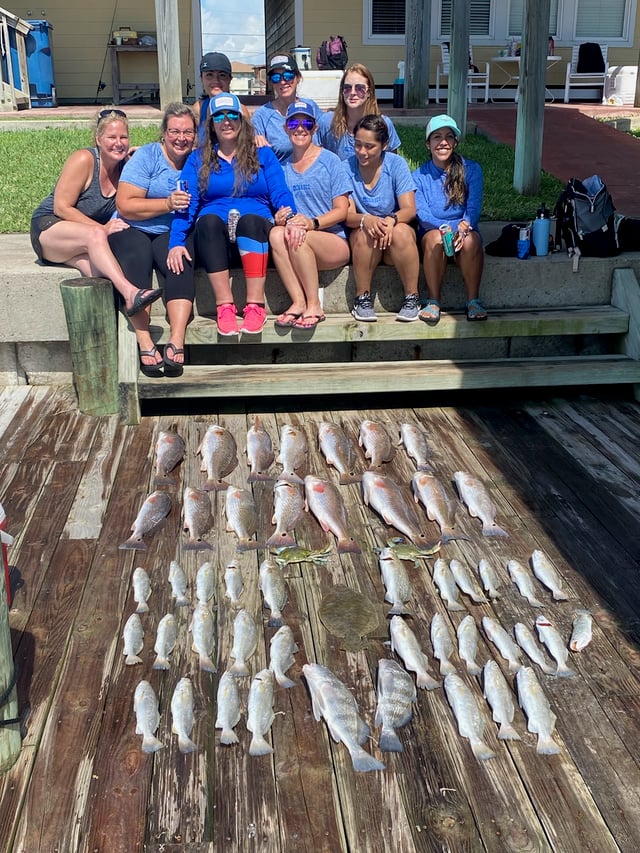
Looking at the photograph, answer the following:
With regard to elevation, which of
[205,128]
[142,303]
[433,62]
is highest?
[433,62]

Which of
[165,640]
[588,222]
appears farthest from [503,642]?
[588,222]

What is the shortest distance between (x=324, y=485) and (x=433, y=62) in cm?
1323

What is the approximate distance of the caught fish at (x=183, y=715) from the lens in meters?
2.67

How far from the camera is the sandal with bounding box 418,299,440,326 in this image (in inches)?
218

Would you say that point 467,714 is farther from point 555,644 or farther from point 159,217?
point 159,217

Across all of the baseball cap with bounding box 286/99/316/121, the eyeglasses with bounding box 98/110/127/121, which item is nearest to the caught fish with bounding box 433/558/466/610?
the baseball cap with bounding box 286/99/316/121

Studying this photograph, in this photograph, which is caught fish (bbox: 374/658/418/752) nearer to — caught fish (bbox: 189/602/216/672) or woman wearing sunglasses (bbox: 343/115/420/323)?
caught fish (bbox: 189/602/216/672)

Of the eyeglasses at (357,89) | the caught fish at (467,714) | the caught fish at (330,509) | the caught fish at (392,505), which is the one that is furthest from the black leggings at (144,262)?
the caught fish at (467,714)

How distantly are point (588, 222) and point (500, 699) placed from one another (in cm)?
412

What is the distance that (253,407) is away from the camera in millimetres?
5645

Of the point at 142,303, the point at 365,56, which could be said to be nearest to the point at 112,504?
the point at 142,303

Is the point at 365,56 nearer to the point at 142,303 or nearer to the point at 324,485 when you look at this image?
the point at 142,303

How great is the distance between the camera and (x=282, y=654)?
3.05 meters

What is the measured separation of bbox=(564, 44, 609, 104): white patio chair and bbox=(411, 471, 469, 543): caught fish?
13096 mm
